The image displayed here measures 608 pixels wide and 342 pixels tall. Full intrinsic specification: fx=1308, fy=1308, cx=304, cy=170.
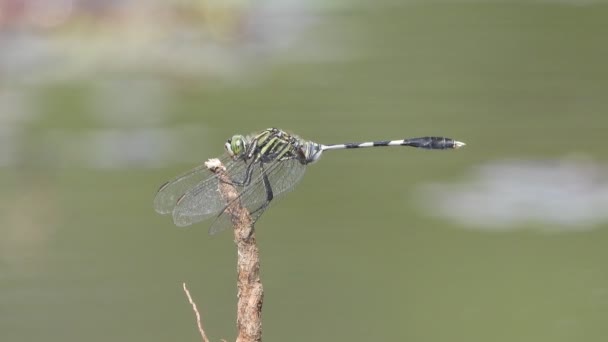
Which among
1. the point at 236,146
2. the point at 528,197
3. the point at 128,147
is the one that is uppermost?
the point at 128,147

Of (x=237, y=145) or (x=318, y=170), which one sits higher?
(x=318, y=170)

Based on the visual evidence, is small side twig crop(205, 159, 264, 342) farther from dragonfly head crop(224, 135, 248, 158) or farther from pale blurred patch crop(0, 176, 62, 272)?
pale blurred patch crop(0, 176, 62, 272)

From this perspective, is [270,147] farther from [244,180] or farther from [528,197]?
[528,197]

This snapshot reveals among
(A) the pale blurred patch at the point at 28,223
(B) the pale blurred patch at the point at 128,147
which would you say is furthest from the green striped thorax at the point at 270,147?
(B) the pale blurred patch at the point at 128,147

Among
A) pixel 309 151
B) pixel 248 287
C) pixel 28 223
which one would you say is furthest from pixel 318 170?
pixel 248 287

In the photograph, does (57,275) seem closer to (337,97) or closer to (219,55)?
(337,97)

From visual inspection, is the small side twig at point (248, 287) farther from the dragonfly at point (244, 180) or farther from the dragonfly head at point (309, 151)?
the dragonfly head at point (309, 151)

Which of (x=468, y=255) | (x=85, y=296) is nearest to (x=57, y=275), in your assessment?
(x=85, y=296)
